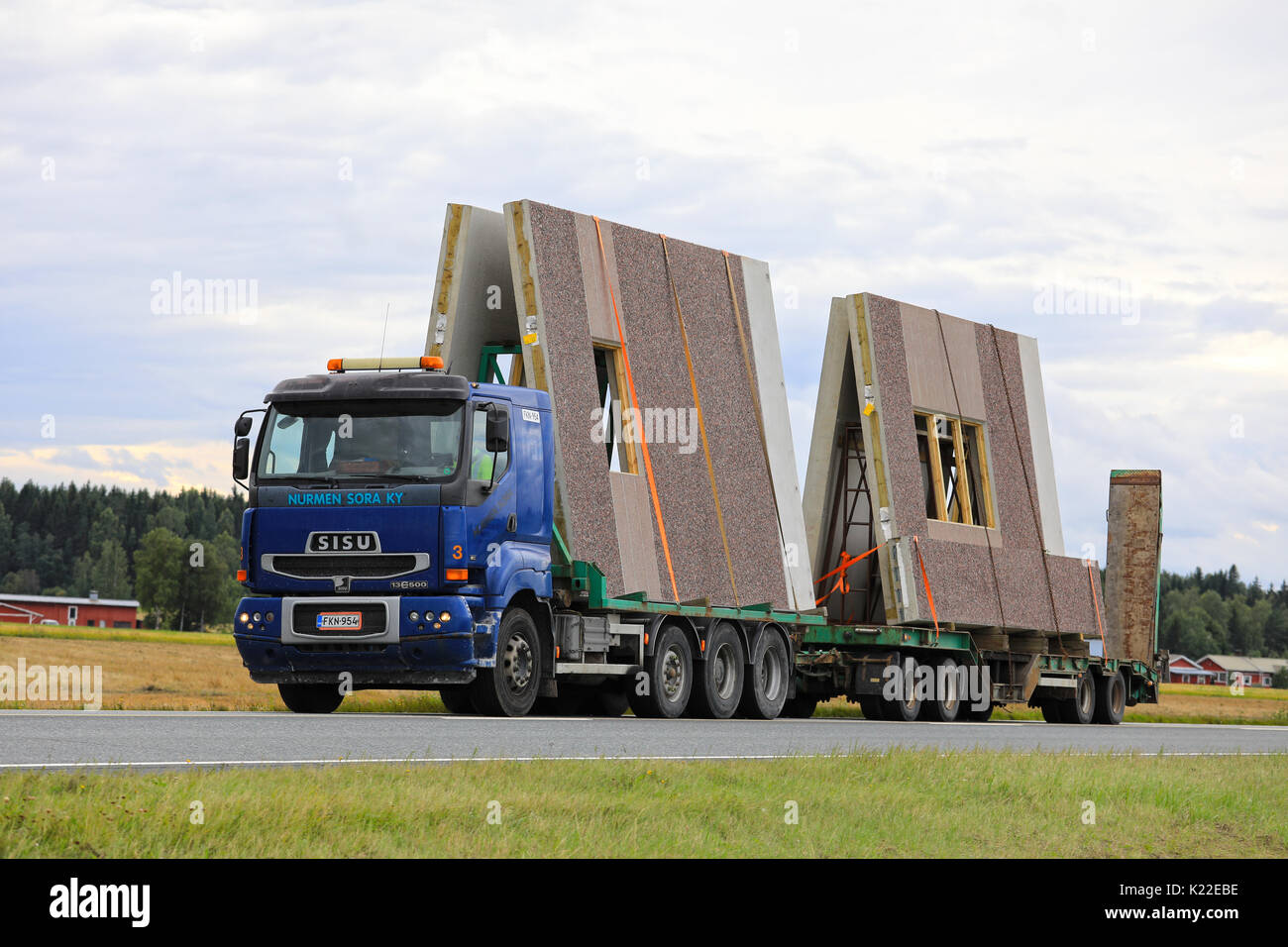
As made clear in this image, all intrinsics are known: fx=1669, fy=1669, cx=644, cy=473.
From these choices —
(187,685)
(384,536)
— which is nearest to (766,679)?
(384,536)

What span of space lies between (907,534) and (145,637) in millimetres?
66498

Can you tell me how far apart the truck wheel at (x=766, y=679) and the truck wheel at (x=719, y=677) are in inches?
7.3

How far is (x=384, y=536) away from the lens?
15.6 m

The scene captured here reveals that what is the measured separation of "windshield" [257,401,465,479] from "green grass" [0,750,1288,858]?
5.57 metres

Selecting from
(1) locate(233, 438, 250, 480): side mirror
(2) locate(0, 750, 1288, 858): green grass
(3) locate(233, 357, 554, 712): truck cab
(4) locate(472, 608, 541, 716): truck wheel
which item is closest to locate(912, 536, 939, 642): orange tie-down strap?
(4) locate(472, 608, 541, 716): truck wheel

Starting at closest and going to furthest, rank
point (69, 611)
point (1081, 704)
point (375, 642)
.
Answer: point (375, 642) → point (1081, 704) → point (69, 611)

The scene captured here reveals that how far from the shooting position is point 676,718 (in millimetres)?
18875

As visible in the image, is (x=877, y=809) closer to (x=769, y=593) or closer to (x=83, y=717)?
(x=83, y=717)

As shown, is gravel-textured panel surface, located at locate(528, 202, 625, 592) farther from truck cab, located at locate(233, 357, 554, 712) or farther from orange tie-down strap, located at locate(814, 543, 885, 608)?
orange tie-down strap, located at locate(814, 543, 885, 608)

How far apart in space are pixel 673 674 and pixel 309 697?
4151mm

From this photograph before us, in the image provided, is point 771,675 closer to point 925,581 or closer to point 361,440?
point 925,581
